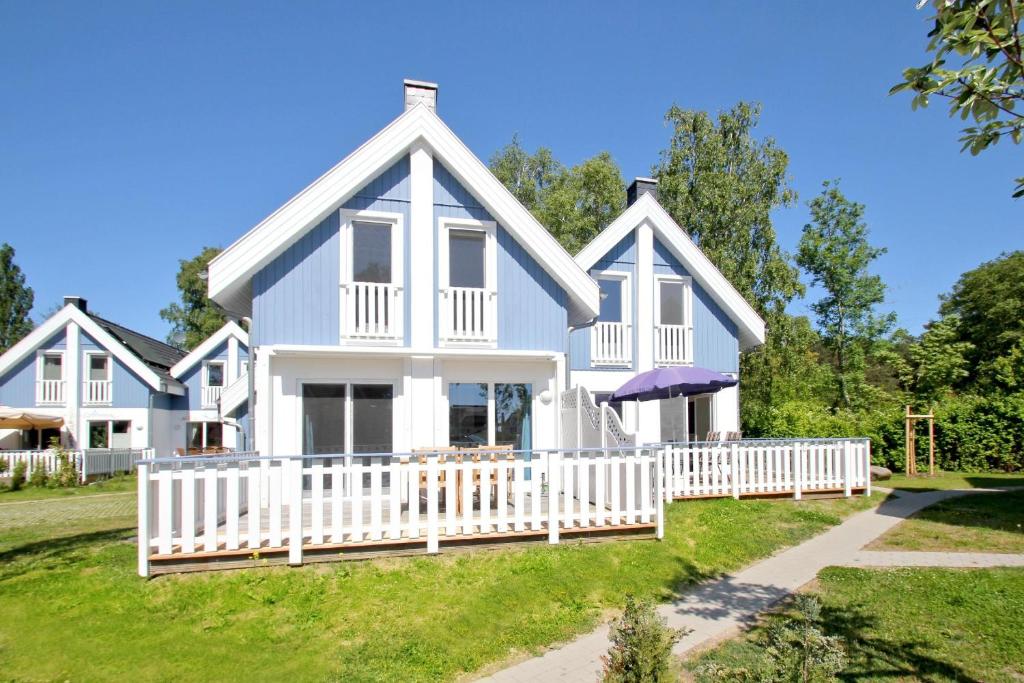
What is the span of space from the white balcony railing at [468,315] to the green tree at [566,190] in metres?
19.4

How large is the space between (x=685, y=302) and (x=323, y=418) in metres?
11.3

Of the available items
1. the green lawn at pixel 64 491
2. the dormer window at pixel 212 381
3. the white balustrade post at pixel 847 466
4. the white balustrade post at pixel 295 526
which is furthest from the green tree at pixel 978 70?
the dormer window at pixel 212 381

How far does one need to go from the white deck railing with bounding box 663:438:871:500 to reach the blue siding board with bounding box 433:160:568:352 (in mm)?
3219

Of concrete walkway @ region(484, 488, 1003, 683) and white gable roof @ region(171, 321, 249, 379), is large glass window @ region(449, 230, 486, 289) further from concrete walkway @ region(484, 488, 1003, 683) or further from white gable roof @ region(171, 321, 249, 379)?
white gable roof @ region(171, 321, 249, 379)

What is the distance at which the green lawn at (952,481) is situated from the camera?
15023mm

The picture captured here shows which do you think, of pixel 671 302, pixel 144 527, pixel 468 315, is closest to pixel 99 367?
pixel 468 315

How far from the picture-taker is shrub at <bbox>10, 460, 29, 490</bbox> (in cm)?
1905

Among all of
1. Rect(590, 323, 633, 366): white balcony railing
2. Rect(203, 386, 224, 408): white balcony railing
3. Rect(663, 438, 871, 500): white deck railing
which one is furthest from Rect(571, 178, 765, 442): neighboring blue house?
Rect(203, 386, 224, 408): white balcony railing

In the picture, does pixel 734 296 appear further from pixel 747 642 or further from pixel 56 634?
pixel 56 634

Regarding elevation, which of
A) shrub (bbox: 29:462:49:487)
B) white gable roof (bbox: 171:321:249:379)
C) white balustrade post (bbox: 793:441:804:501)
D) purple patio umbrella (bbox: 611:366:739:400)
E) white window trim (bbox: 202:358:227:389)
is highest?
white gable roof (bbox: 171:321:249:379)

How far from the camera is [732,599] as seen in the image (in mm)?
6938

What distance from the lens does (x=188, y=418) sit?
3000 centimetres

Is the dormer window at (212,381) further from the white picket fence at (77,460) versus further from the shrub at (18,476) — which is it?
the shrub at (18,476)

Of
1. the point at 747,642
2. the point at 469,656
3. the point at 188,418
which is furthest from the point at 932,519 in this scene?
the point at 188,418
